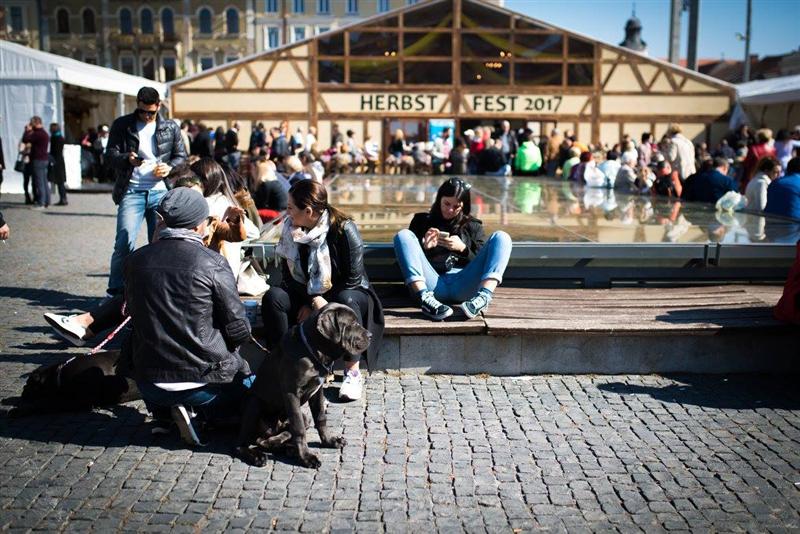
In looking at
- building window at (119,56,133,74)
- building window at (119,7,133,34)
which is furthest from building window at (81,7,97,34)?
building window at (119,56,133,74)

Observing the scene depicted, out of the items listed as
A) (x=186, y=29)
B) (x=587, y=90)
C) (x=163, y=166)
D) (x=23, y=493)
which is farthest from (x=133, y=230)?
(x=186, y=29)

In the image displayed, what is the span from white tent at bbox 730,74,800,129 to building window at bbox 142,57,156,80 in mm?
42802

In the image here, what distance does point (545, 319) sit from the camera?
5379 mm

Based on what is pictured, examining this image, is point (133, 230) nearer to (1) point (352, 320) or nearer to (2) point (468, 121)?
(1) point (352, 320)

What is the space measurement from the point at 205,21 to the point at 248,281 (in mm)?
56774

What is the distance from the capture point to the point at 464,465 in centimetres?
399

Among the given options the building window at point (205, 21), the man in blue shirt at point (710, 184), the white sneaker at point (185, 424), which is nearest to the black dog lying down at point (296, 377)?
the white sneaker at point (185, 424)

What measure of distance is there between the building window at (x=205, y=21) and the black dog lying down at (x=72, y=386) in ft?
189

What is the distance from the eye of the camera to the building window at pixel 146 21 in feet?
189

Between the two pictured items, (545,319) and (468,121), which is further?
(468,121)

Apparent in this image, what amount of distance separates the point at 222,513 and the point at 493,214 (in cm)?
591

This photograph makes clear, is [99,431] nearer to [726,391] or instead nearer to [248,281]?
[248,281]

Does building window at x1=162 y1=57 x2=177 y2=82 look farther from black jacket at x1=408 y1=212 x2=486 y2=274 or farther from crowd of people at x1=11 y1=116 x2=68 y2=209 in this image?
black jacket at x1=408 y1=212 x2=486 y2=274

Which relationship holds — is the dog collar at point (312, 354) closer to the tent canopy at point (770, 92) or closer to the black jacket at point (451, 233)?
the black jacket at point (451, 233)
